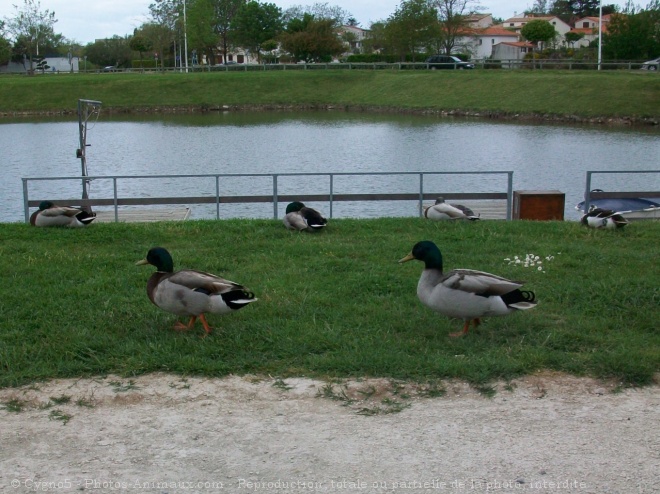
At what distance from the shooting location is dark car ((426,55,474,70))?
72.6 metres

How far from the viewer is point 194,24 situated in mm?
95375

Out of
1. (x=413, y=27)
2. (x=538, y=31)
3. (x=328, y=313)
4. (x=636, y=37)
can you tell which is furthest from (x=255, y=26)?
(x=328, y=313)

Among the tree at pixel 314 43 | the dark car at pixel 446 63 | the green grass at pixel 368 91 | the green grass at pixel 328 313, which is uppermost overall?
the tree at pixel 314 43

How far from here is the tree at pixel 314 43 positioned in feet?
304

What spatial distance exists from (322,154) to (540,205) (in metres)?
19.9

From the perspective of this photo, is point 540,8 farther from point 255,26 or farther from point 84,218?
point 84,218

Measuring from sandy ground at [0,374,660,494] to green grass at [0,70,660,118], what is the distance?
1852 inches

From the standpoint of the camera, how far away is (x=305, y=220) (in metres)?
12.6

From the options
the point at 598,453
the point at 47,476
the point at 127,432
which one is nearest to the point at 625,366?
the point at 598,453

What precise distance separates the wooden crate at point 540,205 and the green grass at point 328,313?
394cm

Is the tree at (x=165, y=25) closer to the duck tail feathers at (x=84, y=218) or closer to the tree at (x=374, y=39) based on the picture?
the tree at (x=374, y=39)

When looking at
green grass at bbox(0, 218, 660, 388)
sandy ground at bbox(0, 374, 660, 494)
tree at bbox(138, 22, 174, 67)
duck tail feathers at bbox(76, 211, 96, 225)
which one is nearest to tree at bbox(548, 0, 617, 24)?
tree at bbox(138, 22, 174, 67)

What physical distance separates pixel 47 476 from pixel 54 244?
288 inches

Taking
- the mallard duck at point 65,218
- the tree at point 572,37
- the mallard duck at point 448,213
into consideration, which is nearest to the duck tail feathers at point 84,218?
the mallard duck at point 65,218
